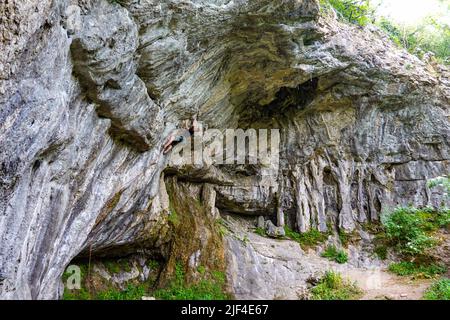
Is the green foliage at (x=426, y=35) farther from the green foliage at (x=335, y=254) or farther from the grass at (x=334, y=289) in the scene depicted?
the grass at (x=334, y=289)

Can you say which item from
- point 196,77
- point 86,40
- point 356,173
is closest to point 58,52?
point 86,40

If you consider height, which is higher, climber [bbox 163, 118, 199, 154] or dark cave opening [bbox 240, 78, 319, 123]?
dark cave opening [bbox 240, 78, 319, 123]

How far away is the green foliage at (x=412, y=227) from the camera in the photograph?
39.9 ft

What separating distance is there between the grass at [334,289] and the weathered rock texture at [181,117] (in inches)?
139

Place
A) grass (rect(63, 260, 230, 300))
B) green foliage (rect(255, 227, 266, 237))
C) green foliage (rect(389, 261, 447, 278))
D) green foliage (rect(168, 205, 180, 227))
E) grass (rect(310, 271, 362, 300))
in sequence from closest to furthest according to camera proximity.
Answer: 1. grass (rect(63, 260, 230, 300))
2. grass (rect(310, 271, 362, 300))
3. green foliage (rect(168, 205, 180, 227))
4. green foliage (rect(389, 261, 447, 278))
5. green foliage (rect(255, 227, 266, 237))

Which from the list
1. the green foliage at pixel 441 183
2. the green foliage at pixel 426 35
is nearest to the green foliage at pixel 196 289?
the green foliage at pixel 441 183

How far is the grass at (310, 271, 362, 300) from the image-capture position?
943 cm

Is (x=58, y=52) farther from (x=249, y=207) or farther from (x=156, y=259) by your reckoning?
(x=249, y=207)

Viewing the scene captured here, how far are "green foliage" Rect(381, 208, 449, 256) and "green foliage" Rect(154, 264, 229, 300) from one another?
23.0ft

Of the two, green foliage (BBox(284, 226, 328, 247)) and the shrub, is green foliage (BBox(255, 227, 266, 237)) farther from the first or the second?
the shrub

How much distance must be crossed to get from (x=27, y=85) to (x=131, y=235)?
6066 mm

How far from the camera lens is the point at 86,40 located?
17.1 feet

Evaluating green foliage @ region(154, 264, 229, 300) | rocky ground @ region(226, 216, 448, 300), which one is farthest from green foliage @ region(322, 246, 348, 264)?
green foliage @ region(154, 264, 229, 300)

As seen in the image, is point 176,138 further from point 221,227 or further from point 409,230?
point 409,230
